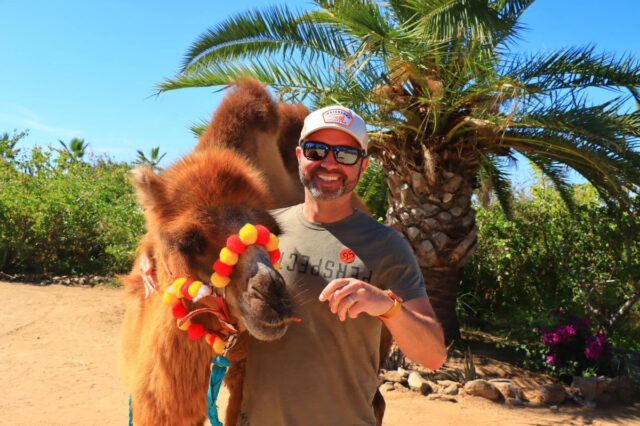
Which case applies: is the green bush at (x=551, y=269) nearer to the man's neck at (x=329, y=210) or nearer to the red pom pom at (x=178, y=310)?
the man's neck at (x=329, y=210)

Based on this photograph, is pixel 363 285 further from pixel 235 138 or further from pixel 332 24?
pixel 332 24

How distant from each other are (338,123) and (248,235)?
2.02ft

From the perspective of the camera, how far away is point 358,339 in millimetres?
2152

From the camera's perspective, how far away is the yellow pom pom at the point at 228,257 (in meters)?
1.95

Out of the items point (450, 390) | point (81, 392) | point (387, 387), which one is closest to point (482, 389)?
point (450, 390)

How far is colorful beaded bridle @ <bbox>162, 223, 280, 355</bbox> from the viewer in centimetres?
196

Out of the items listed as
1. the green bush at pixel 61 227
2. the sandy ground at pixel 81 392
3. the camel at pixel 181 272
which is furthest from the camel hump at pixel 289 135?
the green bush at pixel 61 227

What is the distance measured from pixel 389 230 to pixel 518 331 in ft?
25.1

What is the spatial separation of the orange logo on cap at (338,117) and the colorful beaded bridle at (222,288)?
1.77 feet

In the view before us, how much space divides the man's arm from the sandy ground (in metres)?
4.44

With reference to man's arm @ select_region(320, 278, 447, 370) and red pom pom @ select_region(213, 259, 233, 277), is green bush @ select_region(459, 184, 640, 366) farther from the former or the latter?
red pom pom @ select_region(213, 259, 233, 277)

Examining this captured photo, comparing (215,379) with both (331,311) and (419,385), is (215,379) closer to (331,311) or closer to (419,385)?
(331,311)

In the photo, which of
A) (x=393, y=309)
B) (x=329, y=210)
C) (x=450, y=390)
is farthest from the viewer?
(x=450, y=390)

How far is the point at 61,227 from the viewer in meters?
13.9
